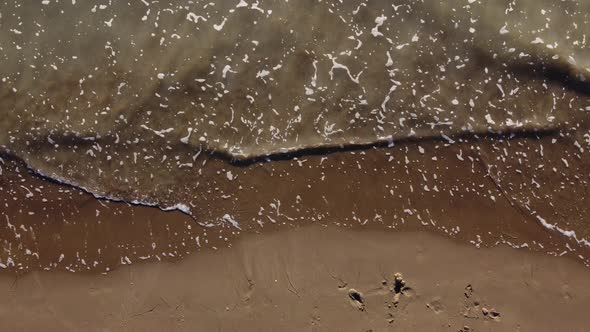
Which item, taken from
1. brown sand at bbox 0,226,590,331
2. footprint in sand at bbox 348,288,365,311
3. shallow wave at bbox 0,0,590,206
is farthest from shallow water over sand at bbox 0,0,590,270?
footprint in sand at bbox 348,288,365,311

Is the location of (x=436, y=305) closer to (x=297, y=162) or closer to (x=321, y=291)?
(x=321, y=291)

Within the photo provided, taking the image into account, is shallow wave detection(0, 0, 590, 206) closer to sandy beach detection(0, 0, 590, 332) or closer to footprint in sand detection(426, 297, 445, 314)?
sandy beach detection(0, 0, 590, 332)

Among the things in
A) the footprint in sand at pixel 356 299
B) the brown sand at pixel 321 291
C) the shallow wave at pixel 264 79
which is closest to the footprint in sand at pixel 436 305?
the brown sand at pixel 321 291

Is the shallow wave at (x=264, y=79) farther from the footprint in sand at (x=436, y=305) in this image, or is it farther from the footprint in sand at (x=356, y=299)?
the footprint in sand at (x=436, y=305)

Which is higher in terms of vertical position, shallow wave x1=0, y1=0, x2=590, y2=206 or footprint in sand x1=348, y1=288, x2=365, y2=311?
shallow wave x1=0, y1=0, x2=590, y2=206

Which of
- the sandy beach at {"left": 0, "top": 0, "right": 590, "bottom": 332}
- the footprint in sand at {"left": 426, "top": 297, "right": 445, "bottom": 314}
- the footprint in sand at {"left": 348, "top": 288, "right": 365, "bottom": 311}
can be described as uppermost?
the sandy beach at {"left": 0, "top": 0, "right": 590, "bottom": 332}

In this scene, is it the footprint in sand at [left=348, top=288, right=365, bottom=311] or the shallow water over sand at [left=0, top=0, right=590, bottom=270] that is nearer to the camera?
the footprint in sand at [left=348, top=288, right=365, bottom=311]

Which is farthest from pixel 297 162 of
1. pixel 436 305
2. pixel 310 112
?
pixel 436 305

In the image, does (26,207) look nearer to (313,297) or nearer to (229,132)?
(229,132)

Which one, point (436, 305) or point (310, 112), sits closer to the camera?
point (436, 305)
